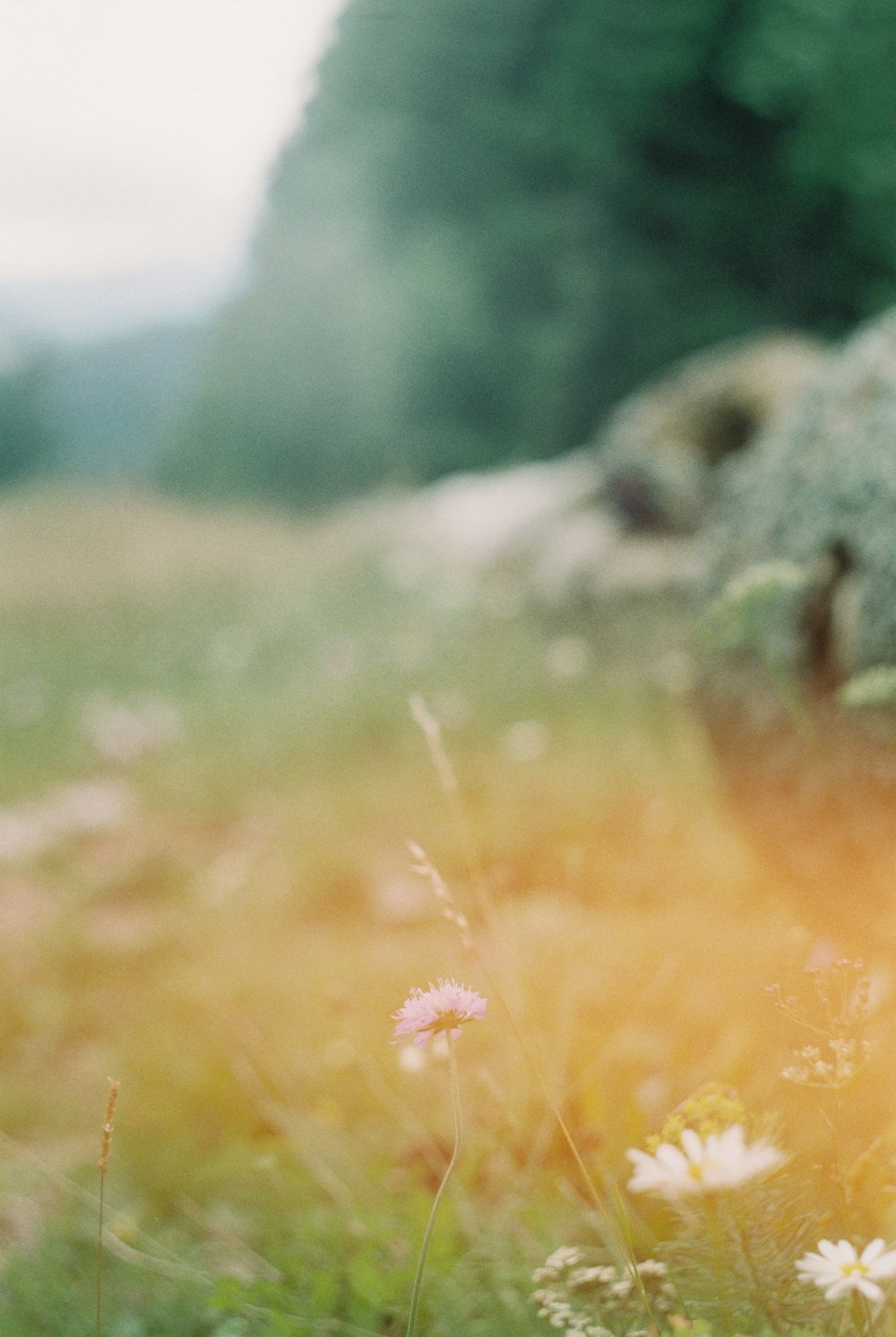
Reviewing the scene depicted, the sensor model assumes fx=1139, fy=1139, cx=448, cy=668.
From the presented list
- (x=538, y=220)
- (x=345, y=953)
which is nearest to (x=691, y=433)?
(x=345, y=953)

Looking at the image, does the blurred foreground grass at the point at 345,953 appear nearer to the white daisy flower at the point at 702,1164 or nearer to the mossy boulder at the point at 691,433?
the white daisy flower at the point at 702,1164

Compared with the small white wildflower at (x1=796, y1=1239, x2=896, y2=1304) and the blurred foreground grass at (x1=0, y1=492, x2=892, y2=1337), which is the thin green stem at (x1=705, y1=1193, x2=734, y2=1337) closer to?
the small white wildflower at (x1=796, y1=1239, x2=896, y2=1304)

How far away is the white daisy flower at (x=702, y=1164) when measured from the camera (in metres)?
0.84

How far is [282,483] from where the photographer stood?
748 inches

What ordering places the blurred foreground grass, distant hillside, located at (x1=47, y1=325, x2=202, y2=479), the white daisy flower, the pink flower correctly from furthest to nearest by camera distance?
1. distant hillside, located at (x1=47, y1=325, x2=202, y2=479)
2. the blurred foreground grass
3. the pink flower
4. the white daisy flower

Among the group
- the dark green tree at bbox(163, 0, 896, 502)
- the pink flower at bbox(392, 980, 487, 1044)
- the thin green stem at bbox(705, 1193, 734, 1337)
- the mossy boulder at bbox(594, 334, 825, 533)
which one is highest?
the dark green tree at bbox(163, 0, 896, 502)

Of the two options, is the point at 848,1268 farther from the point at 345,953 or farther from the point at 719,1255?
the point at 345,953

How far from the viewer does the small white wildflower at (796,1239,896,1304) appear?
0.85 m

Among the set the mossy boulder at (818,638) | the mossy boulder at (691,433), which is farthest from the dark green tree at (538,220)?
the mossy boulder at (818,638)

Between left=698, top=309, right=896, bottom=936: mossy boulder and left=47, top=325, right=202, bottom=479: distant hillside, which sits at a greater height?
left=47, top=325, right=202, bottom=479: distant hillside

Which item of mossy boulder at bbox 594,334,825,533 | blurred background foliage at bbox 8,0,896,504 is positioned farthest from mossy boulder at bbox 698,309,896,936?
blurred background foliage at bbox 8,0,896,504

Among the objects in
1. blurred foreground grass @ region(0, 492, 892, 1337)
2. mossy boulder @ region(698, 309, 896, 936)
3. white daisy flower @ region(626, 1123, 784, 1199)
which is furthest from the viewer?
mossy boulder @ region(698, 309, 896, 936)

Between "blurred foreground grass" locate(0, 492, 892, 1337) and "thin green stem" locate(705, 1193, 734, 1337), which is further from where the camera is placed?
"blurred foreground grass" locate(0, 492, 892, 1337)

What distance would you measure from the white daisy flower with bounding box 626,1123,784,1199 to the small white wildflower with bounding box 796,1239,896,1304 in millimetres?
78
